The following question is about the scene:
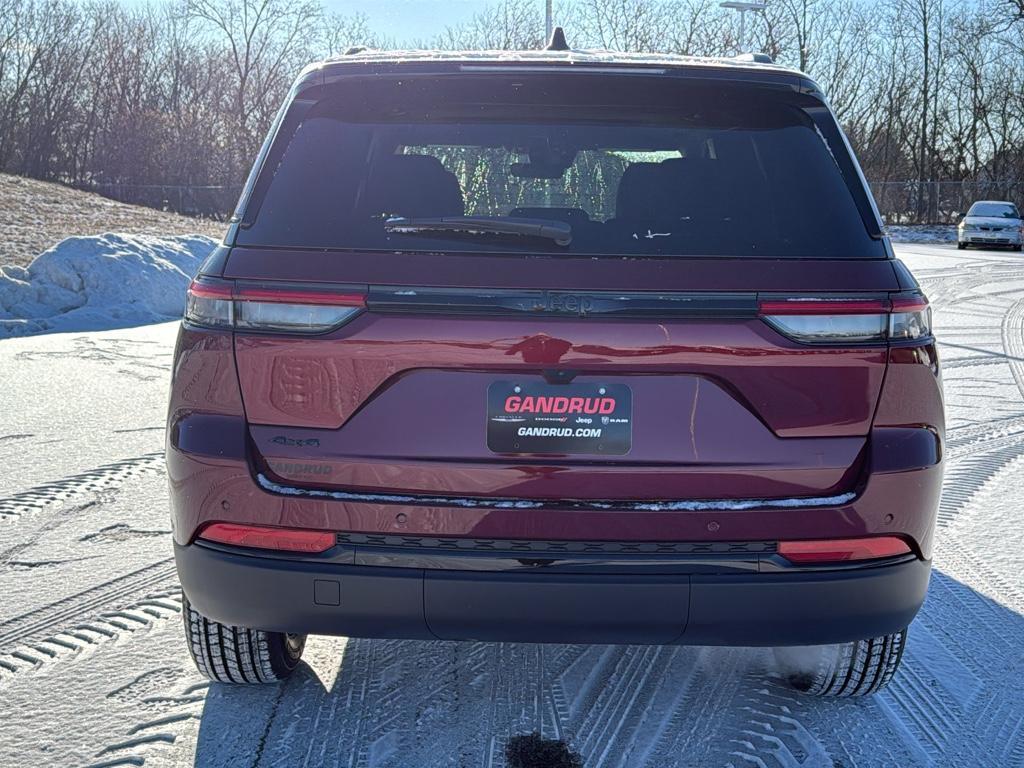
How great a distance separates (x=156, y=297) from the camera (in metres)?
12.0

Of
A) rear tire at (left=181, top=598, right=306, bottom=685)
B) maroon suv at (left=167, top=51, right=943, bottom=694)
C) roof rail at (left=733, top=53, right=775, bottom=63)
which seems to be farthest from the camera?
roof rail at (left=733, top=53, right=775, bottom=63)

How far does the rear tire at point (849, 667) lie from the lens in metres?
2.95

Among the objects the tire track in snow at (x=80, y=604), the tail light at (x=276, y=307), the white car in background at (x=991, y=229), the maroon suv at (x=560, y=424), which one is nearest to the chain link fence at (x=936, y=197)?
the white car in background at (x=991, y=229)

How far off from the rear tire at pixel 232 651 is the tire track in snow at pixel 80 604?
805 millimetres

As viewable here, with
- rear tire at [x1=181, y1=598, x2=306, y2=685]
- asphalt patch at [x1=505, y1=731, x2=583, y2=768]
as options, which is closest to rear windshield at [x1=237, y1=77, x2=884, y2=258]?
rear tire at [x1=181, y1=598, x2=306, y2=685]

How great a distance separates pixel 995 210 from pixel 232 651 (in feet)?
105

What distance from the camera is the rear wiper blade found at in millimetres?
2398

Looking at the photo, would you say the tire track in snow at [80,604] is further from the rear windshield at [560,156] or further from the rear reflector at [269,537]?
the rear windshield at [560,156]

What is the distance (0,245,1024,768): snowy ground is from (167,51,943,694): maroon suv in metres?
0.51

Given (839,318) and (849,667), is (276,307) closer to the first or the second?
(839,318)

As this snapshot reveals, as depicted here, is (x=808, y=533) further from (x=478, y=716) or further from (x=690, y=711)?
(x=478, y=716)

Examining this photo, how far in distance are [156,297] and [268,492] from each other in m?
10.3

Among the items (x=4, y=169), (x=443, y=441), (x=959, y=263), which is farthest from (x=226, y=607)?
(x=4, y=169)

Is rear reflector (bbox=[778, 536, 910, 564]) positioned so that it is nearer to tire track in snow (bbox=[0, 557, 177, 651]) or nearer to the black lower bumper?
the black lower bumper
